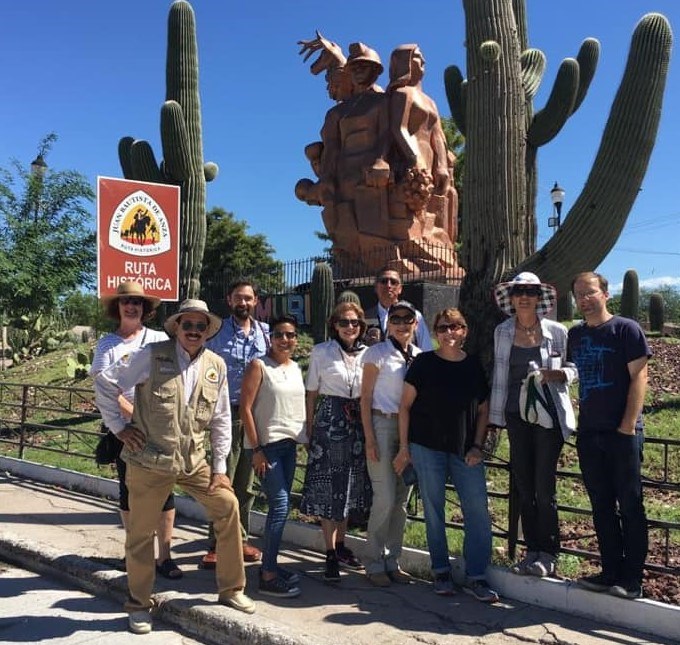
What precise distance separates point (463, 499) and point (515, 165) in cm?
355

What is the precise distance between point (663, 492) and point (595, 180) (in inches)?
112

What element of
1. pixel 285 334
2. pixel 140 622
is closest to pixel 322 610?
pixel 140 622

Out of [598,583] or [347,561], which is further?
[347,561]

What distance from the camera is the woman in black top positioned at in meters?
3.91

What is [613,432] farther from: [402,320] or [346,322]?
[346,322]

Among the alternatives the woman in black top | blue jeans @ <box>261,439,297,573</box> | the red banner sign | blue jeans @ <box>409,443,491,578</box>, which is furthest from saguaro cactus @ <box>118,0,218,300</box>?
blue jeans @ <box>409,443,491,578</box>

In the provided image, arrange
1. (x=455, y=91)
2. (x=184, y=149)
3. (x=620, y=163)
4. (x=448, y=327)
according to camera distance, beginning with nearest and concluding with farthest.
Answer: (x=448, y=327) < (x=620, y=163) < (x=184, y=149) < (x=455, y=91)

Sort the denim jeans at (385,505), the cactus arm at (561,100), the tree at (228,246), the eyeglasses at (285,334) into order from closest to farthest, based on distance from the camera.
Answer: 1. the denim jeans at (385,505)
2. the eyeglasses at (285,334)
3. the cactus arm at (561,100)
4. the tree at (228,246)

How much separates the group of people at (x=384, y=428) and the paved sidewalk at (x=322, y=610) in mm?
113

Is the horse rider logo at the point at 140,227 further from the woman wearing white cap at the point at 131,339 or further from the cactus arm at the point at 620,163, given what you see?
the cactus arm at the point at 620,163

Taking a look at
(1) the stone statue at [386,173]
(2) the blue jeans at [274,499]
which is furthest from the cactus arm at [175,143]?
(1) the stone statue at [386,173]

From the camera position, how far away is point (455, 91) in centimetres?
955

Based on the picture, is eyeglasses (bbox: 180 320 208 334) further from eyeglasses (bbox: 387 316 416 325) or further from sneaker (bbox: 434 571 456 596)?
sneaker (bbox: 434 571 456 596)

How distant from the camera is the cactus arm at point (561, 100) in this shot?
30.2ft
